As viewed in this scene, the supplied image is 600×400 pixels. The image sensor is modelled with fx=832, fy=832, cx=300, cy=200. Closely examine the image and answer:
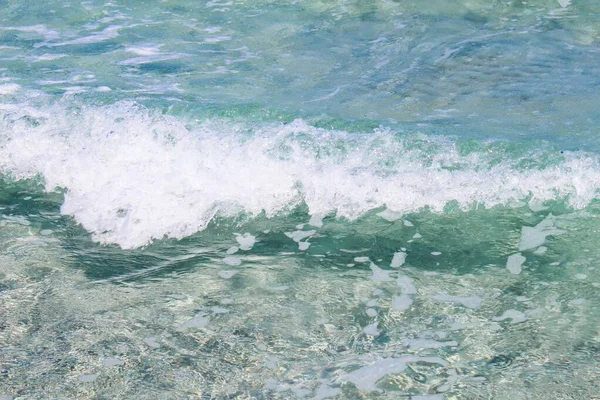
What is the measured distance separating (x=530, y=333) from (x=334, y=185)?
2019 millimetres

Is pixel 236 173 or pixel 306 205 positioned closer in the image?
pixel 306 205

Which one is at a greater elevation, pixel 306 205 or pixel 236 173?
pixel 236 173

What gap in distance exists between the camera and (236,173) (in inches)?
239

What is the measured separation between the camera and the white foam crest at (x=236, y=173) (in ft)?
18.5

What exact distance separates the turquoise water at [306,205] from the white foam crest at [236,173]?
0.02 metres

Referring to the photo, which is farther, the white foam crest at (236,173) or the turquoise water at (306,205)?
the white foam crest at (236,173)

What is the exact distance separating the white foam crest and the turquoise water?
0.02 m

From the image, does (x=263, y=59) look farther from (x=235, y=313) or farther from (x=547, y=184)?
(x=235, y=313)

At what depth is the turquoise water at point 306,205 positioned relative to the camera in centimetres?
409

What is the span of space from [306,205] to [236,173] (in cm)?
65

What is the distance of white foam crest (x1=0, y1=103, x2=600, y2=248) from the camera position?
5.64m

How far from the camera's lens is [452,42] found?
8.54m

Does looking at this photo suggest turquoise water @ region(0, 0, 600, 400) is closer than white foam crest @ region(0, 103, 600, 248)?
Yes

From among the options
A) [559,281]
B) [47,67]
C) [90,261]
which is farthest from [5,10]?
[559,281]
